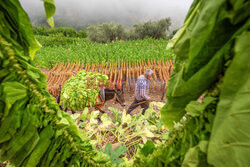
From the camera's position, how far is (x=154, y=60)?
120 inches

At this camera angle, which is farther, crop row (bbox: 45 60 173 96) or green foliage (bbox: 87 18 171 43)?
green foliage (bbox: 87 18 171 43)

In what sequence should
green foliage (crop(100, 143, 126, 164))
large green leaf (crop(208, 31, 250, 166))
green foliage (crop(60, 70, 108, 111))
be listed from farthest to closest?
green foliage (crop(60, 70, 108, 111)), green foliage (crop(100, 143, 126, 164)), large green leaf (crop(208, 31, 250, 166))

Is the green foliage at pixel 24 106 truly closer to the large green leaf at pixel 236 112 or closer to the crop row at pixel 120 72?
the large green leaf at pixel 236 112

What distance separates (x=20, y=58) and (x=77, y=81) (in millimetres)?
1588

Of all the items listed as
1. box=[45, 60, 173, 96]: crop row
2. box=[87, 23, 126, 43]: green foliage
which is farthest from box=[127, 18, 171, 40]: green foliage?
box=[45, 60, 173, 96]: crop row

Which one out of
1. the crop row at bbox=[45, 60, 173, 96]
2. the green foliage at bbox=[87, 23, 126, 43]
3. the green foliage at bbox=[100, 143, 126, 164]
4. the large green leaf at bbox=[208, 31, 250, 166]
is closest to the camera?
the large green leaf at bbox=[208, 31, 250, 166]

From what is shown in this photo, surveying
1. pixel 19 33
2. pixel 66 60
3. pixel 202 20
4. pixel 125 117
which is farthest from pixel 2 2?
pixel 66 60

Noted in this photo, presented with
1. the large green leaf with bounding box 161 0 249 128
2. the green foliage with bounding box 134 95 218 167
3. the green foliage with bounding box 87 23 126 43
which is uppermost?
the green foliage with bounding box 87 23 126 43

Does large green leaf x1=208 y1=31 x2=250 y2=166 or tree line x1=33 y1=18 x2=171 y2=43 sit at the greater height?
tree line x1=33 y1=18 x2=171 y2=43

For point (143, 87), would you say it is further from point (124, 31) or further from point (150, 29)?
point (150, 29)

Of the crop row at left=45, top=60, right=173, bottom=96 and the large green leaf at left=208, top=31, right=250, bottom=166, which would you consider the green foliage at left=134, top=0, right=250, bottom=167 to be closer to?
the large green leaf at left=208, top=31, right=250, bottom=166

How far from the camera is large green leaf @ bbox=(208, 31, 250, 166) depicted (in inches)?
6.4

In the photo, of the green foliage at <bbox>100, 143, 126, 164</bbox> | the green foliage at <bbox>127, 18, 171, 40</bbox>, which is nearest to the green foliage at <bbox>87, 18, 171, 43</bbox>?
the green foliage at <bbox>127, 18, 171, 40</bbox>

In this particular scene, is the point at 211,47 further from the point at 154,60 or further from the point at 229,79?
the point at 154,60
